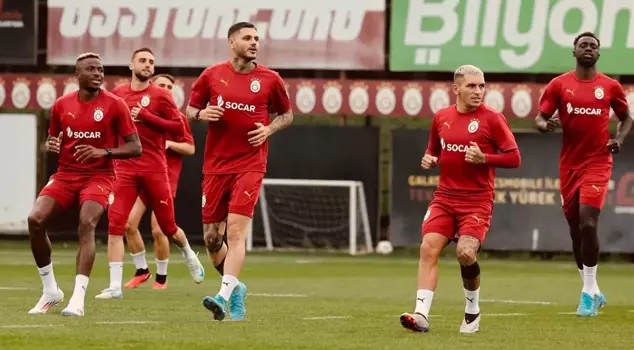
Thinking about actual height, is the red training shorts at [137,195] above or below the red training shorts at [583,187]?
below

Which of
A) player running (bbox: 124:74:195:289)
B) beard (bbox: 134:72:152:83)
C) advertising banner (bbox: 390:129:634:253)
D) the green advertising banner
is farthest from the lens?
the green advertising banner

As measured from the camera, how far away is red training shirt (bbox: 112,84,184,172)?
17.8 m

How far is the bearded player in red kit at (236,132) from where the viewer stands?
13828 mm

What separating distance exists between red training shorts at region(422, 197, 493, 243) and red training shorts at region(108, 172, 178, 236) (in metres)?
5.43

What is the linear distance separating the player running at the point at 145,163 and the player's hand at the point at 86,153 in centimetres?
332

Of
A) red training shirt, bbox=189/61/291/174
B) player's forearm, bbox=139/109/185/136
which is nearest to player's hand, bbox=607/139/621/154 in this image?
red training shirt, bbox=189/61/291/174

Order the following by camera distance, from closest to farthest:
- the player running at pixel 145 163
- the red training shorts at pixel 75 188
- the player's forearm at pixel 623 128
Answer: the red training shorts at pixel 75 188 < the player's forearm at pixel 623 128 < the player running at pixel 145 163

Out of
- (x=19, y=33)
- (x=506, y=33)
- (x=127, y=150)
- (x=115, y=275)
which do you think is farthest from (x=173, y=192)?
(x=19, y=33)

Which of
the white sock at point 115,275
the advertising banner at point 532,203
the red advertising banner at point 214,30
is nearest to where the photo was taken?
the white sock at point 115,275

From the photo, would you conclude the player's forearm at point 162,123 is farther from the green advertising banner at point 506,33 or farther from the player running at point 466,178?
the green advertising banner at point 506,33

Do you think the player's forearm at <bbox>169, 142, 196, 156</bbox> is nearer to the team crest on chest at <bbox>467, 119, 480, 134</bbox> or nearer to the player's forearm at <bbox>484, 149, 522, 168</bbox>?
the team crest on chest at <bbox>467, 119, 480, 134</bbox>

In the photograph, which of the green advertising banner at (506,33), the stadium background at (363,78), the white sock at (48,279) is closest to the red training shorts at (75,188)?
the white sock at (48,279)

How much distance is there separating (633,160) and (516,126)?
8.85ft

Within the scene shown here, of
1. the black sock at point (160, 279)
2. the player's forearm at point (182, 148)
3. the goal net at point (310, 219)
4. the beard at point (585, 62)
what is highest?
the beard at point (585, 62)
